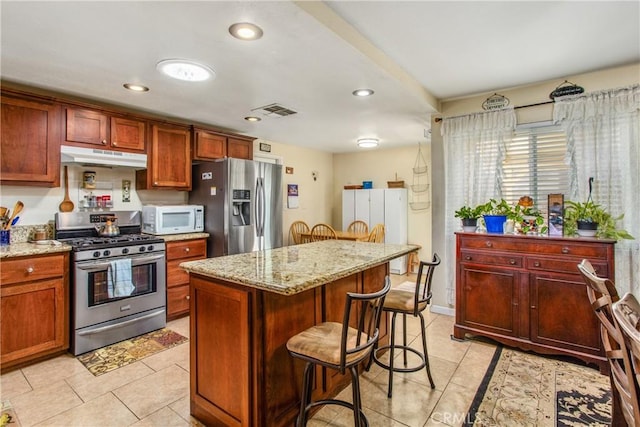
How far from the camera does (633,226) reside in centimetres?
262

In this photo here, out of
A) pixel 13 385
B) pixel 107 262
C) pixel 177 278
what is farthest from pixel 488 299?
pixel 13 385

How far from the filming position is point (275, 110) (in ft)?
11.8

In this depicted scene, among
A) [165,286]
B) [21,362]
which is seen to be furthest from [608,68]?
[21,362]

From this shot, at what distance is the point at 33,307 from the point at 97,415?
120 centimetres

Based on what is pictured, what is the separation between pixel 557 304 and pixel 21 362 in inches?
168

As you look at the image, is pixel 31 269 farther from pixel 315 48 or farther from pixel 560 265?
pixel 560 265

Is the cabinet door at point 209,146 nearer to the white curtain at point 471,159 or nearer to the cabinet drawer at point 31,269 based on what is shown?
the cabinet drawer at point 31,269

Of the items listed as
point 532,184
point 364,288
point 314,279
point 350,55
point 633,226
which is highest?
point 350,55

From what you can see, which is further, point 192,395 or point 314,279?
point 192,395

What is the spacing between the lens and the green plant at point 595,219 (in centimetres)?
252

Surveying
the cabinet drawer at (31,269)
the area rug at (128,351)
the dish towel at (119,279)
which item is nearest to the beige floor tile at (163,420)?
the area rug at (128,351)

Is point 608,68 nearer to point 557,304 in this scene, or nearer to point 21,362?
point 557,304

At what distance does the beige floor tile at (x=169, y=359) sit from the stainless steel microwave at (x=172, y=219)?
1.32 meters

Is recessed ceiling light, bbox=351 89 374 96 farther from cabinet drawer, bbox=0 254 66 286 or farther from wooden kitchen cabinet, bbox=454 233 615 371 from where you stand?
cabinet drawer, bbox=0 254 66 286
